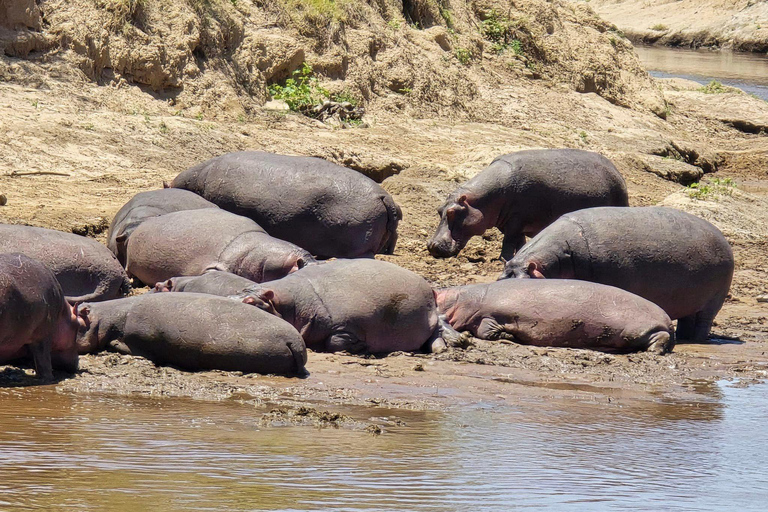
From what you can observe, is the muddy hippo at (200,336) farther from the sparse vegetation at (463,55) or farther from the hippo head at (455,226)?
the sparse vegetation at (463,55)

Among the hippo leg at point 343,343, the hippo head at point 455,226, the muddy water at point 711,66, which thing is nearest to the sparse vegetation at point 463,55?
the hippo head at point 455,226

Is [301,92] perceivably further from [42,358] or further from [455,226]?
[42,358]

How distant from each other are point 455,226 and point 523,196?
665 millimetres

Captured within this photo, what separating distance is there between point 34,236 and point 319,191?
8.69ft

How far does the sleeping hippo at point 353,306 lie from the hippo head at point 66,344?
1150 millimetres

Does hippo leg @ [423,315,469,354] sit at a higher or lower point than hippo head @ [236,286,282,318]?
lower

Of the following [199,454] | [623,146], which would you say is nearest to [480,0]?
[623,146]

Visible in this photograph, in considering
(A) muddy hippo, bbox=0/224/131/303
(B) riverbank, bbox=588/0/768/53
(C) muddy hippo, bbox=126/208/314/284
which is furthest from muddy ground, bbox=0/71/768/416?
(B) riverbank, bbox=588/0/768/53

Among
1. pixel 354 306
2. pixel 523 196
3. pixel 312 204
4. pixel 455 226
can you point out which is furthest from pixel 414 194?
pixel 354 306

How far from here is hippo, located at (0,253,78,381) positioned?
18.6ft

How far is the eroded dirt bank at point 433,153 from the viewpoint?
6.71m

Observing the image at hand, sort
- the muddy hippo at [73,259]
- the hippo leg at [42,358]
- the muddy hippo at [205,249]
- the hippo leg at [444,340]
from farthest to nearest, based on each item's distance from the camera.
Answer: the muddy hippo at [205,249] → the hippo leg at [444,340] → the muddy hippo at [73,259] → the hippo leg at [42,358]

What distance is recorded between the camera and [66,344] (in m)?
6.08

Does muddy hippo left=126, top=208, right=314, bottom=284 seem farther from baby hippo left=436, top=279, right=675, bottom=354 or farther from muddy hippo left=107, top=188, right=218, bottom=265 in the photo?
baby hippo left=436, top=279, right=675, bottom=354
